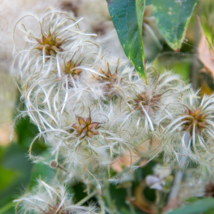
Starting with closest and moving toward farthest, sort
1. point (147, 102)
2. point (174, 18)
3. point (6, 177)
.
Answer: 1. point (174, 18)
2. point (147, 102)
3. point (6, 177)

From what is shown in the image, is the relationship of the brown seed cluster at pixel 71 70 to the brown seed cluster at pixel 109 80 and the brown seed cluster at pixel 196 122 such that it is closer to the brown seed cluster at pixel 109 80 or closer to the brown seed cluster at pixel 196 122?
the brown seed cluster at pixel 109 80

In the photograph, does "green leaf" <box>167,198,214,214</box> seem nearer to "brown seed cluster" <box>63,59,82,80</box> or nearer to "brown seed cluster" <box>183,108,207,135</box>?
"brown seed cluster" <box>183,108,207,135</box>

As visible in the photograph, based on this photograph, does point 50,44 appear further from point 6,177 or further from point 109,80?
point 6,177

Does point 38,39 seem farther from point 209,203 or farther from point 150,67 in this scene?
point 209,203

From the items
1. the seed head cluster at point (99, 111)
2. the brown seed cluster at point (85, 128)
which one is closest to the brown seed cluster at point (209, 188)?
the seed head cluster at point (99, 111)

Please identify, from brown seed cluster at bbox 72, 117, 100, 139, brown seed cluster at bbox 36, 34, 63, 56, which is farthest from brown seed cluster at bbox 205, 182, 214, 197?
brown seed cluster at bbox 36, 34, 63, 56

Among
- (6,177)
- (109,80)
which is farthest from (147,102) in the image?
(6,177)
